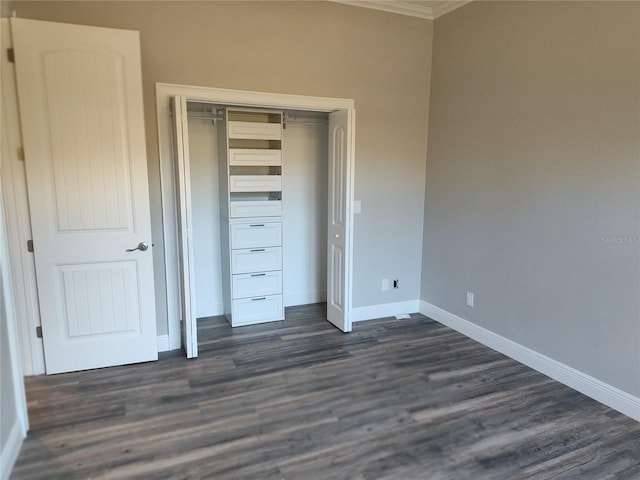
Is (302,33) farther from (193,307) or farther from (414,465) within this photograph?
(414,465)

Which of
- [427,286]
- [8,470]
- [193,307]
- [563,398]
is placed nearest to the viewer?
[8,470]

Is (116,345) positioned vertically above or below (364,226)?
below

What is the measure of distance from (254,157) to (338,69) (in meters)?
1.12

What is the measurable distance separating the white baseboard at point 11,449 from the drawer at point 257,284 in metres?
2.03

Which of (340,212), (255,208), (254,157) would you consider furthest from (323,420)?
(254,157)

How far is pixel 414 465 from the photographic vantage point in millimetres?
2221

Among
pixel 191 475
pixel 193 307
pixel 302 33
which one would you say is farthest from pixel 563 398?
pixel 302 33

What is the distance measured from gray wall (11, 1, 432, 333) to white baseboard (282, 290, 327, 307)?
712 millimetres

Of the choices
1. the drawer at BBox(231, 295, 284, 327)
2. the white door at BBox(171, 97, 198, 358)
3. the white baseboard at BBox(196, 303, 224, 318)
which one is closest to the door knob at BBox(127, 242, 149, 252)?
the white door at BBox(171, 97, 198, 358)

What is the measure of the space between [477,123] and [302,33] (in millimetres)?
1715

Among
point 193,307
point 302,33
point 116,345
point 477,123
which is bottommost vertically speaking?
point 116,345

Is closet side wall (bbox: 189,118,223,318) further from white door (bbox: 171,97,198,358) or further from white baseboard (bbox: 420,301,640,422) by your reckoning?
white baseboard (bbox: 420,301,640,422)

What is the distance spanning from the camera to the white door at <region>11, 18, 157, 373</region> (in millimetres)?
2824

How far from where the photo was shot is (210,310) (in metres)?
4.44
